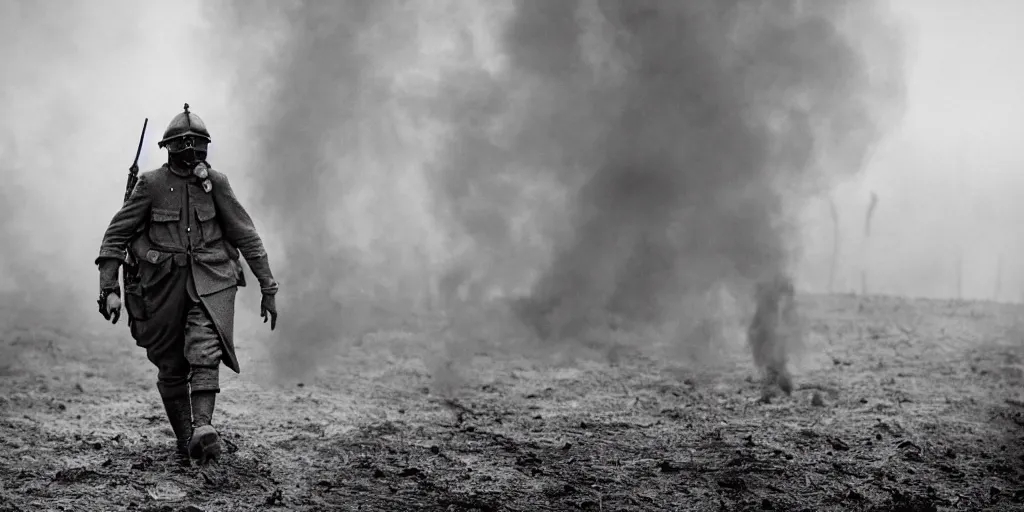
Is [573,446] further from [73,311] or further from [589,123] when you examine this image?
[73,311]

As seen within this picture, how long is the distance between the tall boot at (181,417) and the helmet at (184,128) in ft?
6.33

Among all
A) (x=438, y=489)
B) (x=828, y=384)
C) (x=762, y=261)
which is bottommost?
(x=438, y=489)

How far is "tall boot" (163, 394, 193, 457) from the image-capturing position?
19.0 ft

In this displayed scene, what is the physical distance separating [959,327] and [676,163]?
372 inches

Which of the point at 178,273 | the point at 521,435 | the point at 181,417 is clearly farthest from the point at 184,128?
the point at 521,435

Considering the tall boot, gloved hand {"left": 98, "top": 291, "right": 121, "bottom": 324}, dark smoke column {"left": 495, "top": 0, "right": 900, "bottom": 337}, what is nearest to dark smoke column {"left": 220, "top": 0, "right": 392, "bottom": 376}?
dark smoke column {"left": 495, "top": 0, "right": 900, "bottom": 337}

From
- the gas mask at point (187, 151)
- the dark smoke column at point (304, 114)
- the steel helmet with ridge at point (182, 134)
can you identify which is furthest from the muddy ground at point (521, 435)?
the steel helmet with ridge at point (182, 134)

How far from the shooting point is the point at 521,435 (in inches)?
283

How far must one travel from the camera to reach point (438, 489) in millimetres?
5598

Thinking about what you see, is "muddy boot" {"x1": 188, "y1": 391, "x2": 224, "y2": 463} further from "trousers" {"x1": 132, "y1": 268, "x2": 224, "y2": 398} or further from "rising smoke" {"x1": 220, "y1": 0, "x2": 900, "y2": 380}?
"rising smoke" {"x1": 220, "y1": 0, "x2": 900, "y2": 380}

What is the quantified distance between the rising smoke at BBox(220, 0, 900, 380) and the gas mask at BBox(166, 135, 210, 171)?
14.7 ft

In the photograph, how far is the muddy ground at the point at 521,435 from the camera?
5.46 meters

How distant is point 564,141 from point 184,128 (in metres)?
6.19

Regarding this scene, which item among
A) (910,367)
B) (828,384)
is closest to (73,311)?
(828,384)
